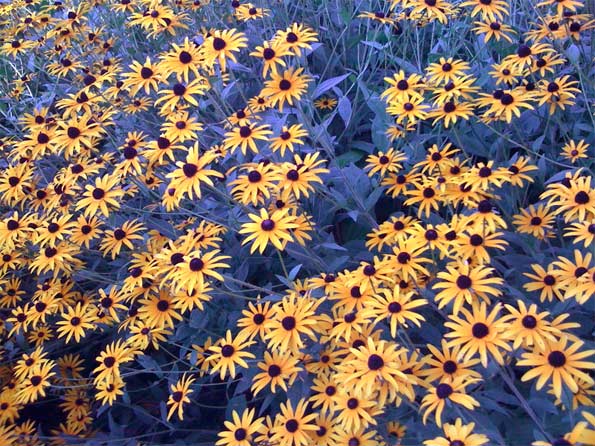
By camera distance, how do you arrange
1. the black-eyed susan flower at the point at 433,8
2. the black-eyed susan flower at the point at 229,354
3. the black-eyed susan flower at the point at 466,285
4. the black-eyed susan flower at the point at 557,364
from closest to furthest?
1. the black-eyed susan flower at the point at 557,364
2. the black-eyed susan flower at the point at 466,285
3. the black-eyed susan flower at the point at 229,354
4. the black-eyed susan flower at the point at 433,8

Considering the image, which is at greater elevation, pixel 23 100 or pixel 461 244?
pixel 461 244

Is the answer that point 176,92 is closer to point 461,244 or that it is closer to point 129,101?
point 129,101

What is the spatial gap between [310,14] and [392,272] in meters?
2.68

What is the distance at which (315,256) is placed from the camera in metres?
2.57

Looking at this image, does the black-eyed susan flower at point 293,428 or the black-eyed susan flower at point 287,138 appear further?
the black-eyed susan flower at point 287,138

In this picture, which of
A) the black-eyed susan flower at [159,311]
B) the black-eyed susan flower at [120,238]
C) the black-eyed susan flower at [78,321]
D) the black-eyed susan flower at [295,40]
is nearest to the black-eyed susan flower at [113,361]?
the black-eyed susan flower at [159,311]

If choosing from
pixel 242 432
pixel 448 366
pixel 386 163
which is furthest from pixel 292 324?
pixel 386 163

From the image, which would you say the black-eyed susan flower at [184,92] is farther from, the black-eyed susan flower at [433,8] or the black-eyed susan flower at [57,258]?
the black-eyed susan flower at [433,8]

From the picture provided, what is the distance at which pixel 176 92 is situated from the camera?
2.76 meters

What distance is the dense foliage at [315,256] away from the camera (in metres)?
1.91

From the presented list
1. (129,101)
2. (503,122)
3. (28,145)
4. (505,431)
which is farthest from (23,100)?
(505,431)

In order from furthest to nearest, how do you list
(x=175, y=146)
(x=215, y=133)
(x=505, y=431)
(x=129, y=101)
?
(x=129, y=101), (x=215, y=133), (x=175, y=146), (x=505, y=431)

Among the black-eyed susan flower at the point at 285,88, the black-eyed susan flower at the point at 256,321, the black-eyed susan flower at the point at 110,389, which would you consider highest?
the black-eyed susan flower at the point at 285,88

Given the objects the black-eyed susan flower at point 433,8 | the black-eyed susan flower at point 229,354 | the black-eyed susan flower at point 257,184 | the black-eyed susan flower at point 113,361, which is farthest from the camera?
the black-eyed susan flower at point 433,8
